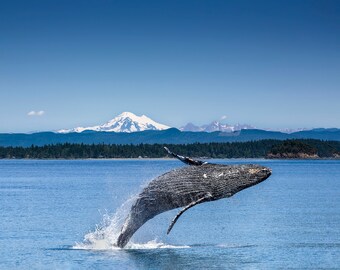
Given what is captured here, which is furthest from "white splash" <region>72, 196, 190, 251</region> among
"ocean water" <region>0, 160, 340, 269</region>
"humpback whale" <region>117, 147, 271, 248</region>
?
"humpback whale" <region>117, 147, 271, 248</region>

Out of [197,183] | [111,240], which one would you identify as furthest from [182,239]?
[197,183]

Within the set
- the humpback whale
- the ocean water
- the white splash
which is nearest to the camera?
the humpback whale

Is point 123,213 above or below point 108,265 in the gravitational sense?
above

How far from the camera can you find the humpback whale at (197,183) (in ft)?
68.3

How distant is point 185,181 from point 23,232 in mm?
13859

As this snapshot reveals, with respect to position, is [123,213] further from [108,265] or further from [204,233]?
[204,233]

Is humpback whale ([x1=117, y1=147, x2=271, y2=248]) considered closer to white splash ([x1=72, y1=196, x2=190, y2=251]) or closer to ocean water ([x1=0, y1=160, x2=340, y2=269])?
ocean water ([x1=0, y1=160, x2=340, y2=269])

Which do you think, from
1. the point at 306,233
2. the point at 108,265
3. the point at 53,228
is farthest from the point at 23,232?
the point at 306,233

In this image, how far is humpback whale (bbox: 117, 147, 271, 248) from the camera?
2081 centimetres

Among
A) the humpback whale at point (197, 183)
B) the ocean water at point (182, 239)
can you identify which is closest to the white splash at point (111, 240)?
the ocean water at point (182, 239)

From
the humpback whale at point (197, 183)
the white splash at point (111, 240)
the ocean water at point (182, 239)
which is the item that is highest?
the humpback whale at point (197, 183)

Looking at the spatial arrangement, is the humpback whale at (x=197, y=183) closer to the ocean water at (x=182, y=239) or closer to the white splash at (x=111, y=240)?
the ocean water at (x=182, y=239)

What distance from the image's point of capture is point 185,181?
2139 cm

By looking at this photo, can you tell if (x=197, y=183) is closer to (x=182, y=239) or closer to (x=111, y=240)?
(x=111, y=240)
